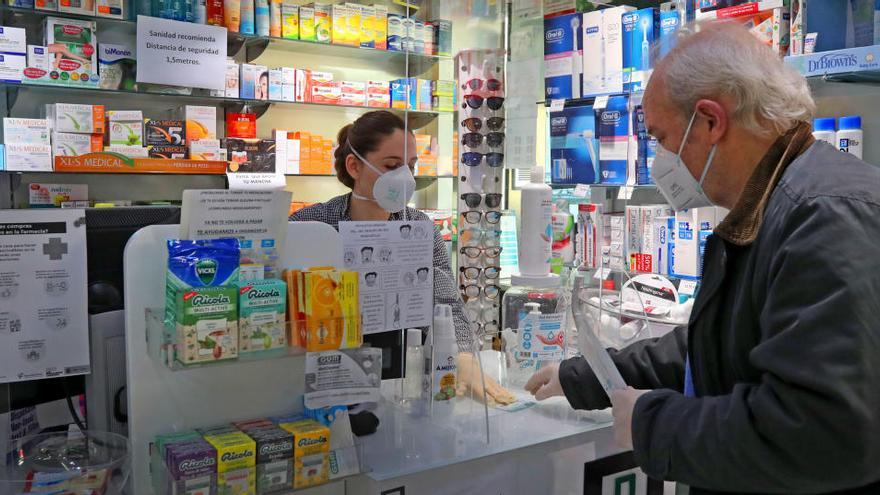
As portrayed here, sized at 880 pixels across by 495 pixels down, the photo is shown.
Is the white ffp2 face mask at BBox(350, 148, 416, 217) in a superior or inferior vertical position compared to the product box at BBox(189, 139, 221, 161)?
inferior

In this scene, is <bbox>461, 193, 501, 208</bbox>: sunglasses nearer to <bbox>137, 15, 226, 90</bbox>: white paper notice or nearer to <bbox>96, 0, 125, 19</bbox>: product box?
<bbox>137, 15, 226, 90</bbox>: white paper notice

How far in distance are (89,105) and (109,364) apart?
3.22 metres

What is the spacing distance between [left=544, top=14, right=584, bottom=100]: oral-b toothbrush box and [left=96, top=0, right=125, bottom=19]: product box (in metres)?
2.47

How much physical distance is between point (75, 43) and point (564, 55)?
2.79m

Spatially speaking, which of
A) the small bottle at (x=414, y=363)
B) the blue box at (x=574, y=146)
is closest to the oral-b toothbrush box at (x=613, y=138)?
the blue box at (x=574, y=146)

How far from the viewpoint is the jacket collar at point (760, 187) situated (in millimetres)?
1230

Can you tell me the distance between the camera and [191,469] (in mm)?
1236

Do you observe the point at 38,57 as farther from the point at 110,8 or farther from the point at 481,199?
the point at 481,199

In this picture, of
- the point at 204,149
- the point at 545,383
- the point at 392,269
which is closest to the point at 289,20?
the point at 204,149

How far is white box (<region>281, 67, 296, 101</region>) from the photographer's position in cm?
489

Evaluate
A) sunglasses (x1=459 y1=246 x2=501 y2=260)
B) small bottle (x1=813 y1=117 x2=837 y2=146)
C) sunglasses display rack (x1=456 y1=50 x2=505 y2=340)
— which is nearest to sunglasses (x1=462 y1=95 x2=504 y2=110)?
sunglasses display rack (x1=456 y1=50 x2=505 y2=340)

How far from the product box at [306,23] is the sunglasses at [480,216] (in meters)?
2.98

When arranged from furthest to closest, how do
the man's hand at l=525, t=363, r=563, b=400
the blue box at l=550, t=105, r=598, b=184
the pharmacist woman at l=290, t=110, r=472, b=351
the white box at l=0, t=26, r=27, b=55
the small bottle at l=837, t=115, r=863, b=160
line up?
the blue box at l=550, t=105, r=598, b=184 < the white box at l=0, t=26, r=27, b=55 < the small bottle at l=837, t=115, r=863, b=160 < the pharmacist woman at l=290, t=110, r=472, b=351 < the man's hand at l=525, t=363, r=563, b=400

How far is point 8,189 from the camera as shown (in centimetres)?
416
